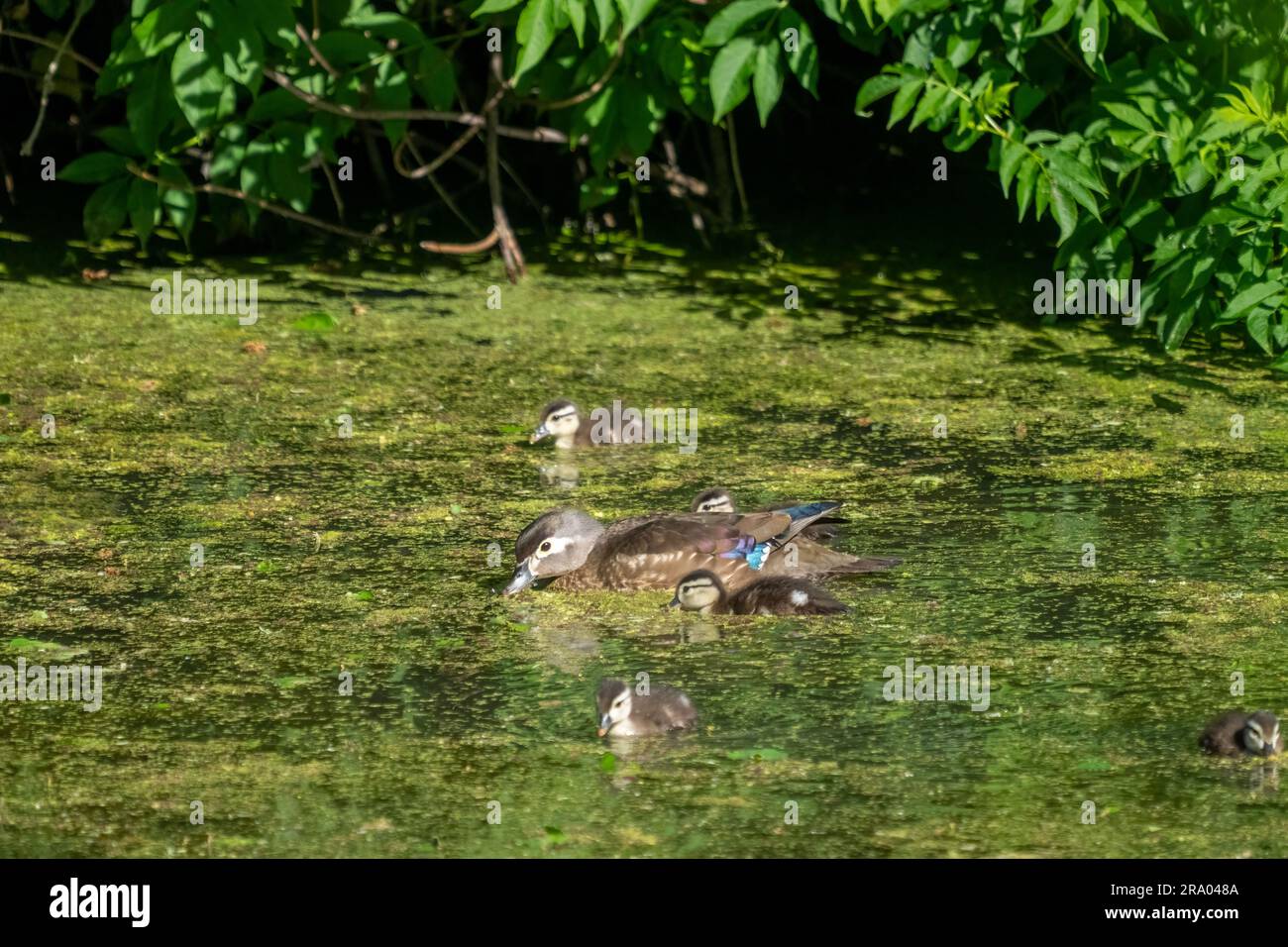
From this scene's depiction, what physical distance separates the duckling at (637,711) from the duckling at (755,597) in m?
0.79

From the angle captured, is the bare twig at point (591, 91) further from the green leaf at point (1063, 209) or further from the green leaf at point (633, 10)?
the green leaf at point (1063, 209)

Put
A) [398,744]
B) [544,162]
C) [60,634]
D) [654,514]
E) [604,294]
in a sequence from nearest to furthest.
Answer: [398,744] < [60,634] < [654,514] < [604,294] < [544,162]

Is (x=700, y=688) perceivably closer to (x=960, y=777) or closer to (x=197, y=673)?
(x=960, y=777)

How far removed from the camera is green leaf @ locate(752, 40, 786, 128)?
7.50 m

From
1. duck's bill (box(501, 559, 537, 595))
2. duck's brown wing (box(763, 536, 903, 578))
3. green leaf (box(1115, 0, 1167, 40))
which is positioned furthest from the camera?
green leaf (box(1115, 0, 1167, 40))

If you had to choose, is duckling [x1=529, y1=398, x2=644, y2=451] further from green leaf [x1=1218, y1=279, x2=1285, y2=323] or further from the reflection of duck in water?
green leaf [x1=1218, y1=279, x2=1285, y2=323]

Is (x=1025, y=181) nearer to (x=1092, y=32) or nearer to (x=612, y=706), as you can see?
(x=1092, y=32)

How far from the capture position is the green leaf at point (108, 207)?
855 cm

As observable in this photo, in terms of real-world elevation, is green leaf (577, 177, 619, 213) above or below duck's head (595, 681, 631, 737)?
above

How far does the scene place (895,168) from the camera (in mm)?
11531

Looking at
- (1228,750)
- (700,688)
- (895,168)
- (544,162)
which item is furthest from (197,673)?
(895,168)

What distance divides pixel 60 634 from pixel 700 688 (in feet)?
5.39

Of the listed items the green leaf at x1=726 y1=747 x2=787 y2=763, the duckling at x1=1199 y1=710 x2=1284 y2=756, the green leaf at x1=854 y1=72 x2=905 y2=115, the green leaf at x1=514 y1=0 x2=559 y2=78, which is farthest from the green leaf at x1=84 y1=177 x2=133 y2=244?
the duckling at x1=1199 y1=710 x2=1284 y2=756

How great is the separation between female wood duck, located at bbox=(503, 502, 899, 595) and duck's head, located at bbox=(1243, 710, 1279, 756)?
1467 mm
